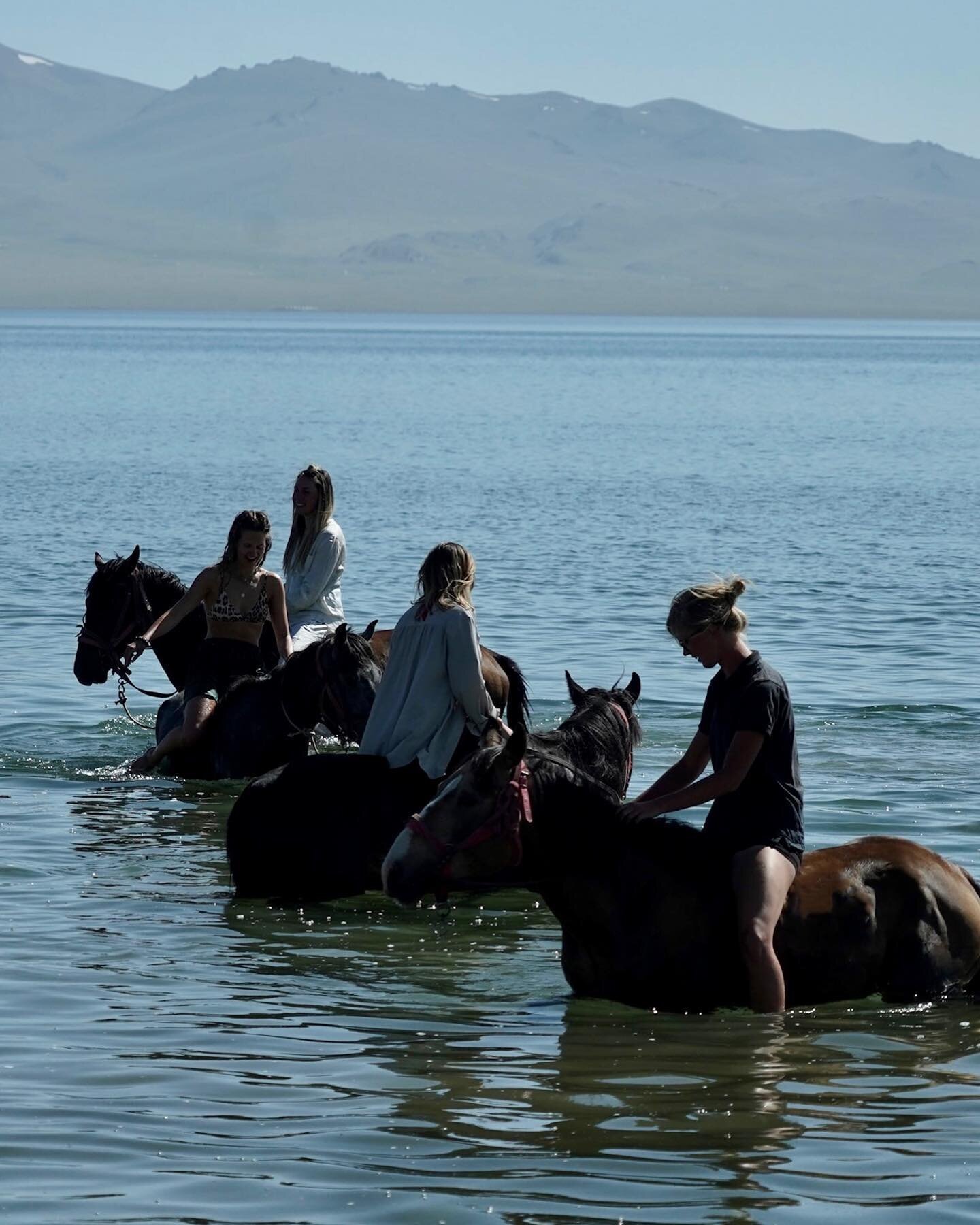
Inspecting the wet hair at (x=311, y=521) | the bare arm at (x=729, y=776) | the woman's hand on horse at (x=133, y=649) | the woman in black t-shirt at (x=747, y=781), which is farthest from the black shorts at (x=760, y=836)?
the woman's hand on horse at (x=133, y=649)

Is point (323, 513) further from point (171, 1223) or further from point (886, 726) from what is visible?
point (171, 1223)

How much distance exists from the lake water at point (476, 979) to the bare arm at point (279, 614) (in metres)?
1.20

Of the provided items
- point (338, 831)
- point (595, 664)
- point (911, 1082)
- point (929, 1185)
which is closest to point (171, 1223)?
point (929, 1185)

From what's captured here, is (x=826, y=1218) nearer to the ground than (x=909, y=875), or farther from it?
nearer to the ground

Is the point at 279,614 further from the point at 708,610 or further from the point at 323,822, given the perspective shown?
the point at 708,610

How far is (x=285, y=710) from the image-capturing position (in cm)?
1088

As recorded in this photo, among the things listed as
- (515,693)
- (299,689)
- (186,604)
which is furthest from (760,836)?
(186,604)

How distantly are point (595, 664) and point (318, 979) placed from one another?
912cm

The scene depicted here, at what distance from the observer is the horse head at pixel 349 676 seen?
1052cm

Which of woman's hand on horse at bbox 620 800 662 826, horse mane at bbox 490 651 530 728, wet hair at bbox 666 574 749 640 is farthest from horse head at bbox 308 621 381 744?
→ wet hair at bbox 666 574 749 640

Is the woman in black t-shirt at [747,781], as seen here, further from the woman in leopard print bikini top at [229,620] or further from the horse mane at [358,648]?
the woman in leopard print bikini top at [229,620]

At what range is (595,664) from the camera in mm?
17391

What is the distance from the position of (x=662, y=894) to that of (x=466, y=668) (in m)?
1.75

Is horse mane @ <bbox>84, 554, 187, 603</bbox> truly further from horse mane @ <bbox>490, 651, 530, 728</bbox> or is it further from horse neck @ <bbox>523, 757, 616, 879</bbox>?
horse neck @ <bbox>523, 757, 616, 879</bbox>
